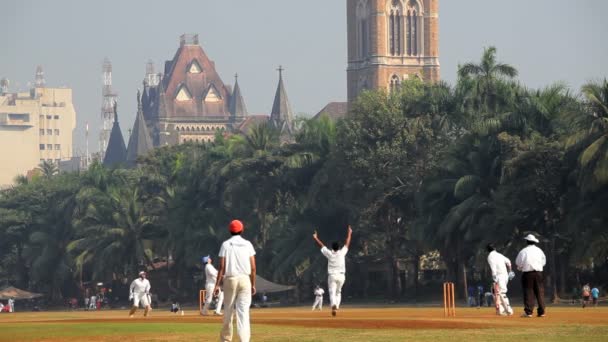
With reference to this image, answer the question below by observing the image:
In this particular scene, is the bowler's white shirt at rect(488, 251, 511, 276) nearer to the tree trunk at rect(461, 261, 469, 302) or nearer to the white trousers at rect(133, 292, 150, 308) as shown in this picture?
the white trousers at rect(133, 292, 150, 308)

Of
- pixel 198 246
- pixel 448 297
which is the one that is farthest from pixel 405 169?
pixel 448 297

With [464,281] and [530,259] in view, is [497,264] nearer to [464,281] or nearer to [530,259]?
[530,259]

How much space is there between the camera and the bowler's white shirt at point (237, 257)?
24016 millimetres

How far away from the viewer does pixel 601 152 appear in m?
63.6

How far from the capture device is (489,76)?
3243 inches

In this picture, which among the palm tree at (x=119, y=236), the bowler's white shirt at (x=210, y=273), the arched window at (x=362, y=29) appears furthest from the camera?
the arched window at (x=362, y=29)

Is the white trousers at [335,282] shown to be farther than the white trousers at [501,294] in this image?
Yes

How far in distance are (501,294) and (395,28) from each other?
5264 inches

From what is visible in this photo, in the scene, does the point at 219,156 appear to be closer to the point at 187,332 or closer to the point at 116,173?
the point at 116,173

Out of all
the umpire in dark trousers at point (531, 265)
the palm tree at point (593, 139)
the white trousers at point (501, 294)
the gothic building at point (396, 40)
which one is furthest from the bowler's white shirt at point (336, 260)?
the gothic building at point (396, 40)

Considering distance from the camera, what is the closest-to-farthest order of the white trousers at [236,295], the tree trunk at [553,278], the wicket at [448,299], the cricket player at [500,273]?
the white trousers at [236,295], the cricket player at [500,273], the wicket at [448,299], the tree trunk at [553,278]

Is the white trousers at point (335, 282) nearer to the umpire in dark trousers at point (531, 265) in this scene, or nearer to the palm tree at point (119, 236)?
the umpire in dark trousers at point (531, 265)

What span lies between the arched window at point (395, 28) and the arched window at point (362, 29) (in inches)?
101

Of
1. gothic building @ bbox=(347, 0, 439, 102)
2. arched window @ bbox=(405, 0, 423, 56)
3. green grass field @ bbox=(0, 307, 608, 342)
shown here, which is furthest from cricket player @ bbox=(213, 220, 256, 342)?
arched window @ bbox=(405, 0, 423, 56)
